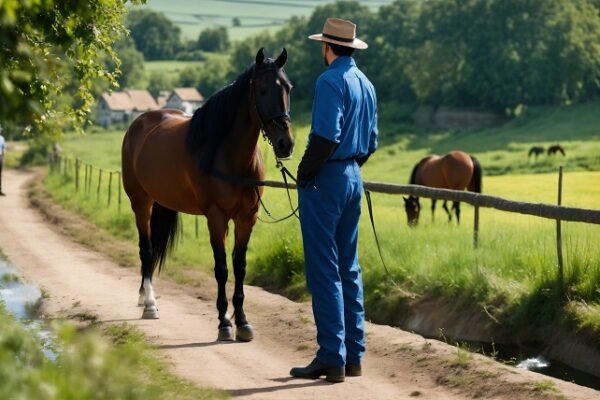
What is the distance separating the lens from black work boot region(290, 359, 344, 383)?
7703 millimetres

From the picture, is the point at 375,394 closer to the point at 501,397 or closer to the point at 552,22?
the point at 501,397

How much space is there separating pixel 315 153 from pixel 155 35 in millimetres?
183760

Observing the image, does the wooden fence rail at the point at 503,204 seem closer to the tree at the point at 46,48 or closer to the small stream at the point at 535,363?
the small stream at the point at 535,363

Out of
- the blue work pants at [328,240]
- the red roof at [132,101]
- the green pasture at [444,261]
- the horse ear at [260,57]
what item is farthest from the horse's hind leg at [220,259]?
the red roof at [132,101]

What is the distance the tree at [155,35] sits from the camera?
187625 mm

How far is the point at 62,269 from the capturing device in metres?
15.0

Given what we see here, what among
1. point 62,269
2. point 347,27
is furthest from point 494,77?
point 347,27

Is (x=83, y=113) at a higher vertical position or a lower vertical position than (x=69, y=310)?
higher

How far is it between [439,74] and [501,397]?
90408 millimetres

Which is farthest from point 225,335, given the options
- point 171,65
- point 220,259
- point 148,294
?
point 171,65

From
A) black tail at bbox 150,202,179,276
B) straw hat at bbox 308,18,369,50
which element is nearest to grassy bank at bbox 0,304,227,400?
straw hat at bbox 308,18,369,50

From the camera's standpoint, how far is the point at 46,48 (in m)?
10.2

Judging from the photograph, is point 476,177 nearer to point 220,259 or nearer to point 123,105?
point 220,259

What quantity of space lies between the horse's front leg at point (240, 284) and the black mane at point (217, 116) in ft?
2.46
